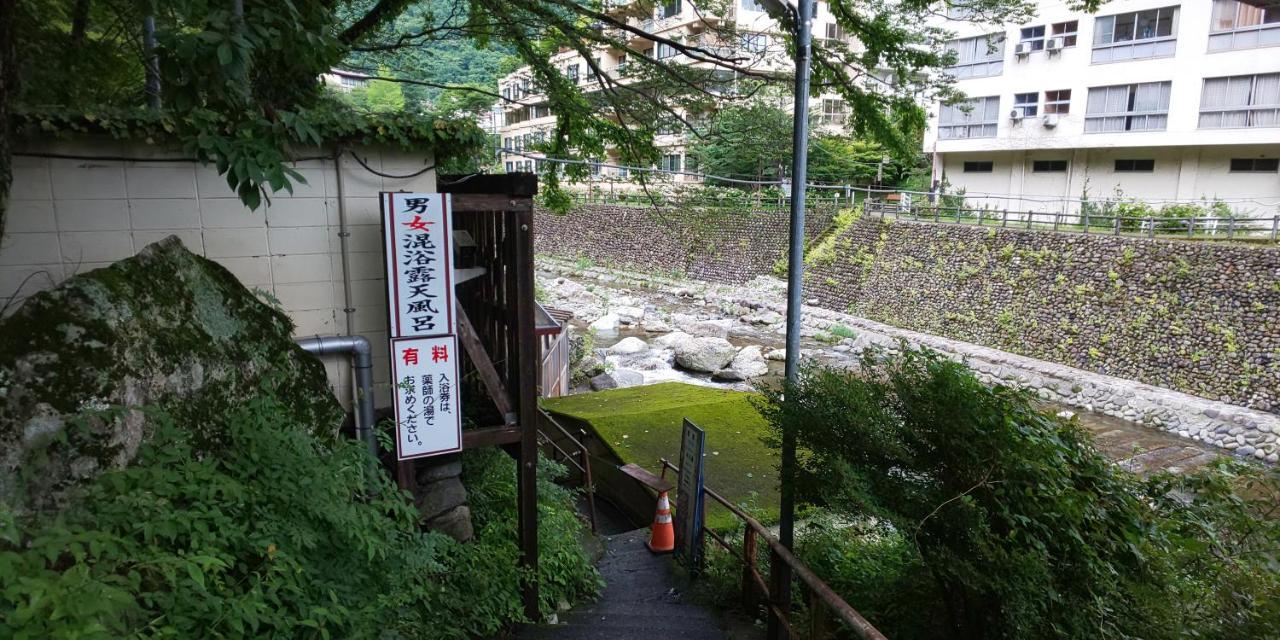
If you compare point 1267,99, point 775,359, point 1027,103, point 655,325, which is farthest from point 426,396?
point 1027,103

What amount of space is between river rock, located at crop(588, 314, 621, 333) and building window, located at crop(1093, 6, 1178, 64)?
1959cm

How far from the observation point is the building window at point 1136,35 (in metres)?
22.9

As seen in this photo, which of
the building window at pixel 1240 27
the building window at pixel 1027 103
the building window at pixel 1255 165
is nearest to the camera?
the building window at pixel 1240 27

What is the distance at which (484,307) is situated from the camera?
648cm

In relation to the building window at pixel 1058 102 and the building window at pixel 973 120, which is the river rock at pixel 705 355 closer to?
the building window at pixel 973 120

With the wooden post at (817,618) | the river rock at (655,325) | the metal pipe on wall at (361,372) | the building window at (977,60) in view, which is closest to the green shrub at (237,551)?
the metal pipe on wall at (361,372)

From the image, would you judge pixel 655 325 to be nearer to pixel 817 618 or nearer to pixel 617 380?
pixel 617 380

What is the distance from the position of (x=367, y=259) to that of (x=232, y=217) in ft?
2.95

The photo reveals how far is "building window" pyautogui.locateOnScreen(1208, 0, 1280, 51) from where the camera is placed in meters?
20.6

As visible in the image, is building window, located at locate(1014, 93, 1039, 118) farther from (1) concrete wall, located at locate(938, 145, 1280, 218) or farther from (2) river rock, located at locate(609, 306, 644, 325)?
(2) river rock, located at locate(609, 306, 644, 325)

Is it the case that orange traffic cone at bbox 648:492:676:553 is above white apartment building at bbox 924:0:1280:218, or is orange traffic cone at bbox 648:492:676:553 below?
below

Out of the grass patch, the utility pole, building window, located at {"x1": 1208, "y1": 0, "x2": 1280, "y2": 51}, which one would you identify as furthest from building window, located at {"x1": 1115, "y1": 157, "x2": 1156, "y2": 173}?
the utility pole

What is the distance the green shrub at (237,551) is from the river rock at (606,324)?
22.1 m

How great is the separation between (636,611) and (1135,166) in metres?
27.4
